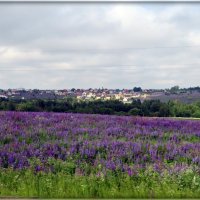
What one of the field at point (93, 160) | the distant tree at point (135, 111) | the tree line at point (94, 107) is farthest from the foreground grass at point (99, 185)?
the distant tree at point (135, 111)

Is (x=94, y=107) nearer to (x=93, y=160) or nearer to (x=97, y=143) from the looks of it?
(x=97, y=143)

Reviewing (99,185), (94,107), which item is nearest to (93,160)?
(99,185)

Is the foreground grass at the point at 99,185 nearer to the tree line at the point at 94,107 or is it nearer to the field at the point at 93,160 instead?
the field at the point at 93,160

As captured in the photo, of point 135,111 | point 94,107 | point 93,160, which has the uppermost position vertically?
point 94,107

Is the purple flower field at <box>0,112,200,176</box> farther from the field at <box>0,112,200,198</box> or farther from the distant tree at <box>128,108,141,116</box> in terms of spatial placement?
the distant tree at <box>128,108,141,116</box>

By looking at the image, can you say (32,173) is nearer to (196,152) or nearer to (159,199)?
(159,199)

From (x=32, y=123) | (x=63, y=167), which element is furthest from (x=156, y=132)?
(x=63, y=167)
